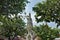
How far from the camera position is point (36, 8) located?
38438 millimetres

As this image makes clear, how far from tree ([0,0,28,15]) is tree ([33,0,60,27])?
9.65 meters

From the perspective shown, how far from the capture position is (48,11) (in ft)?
119

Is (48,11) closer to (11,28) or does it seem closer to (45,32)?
(45,32)

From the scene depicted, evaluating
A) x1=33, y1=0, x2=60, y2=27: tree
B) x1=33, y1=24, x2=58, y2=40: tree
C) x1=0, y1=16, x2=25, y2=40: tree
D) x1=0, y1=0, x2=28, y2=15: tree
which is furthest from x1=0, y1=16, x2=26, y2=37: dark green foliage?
x1=0, y1=0, x2=28, y2=15: tree

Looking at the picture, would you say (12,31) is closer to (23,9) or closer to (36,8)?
(36,8)

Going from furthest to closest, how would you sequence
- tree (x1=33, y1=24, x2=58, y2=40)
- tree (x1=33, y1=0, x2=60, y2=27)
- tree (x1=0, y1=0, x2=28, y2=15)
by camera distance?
1. tree (x1=33, y1=24, x2=58, y2=40)
2. tree (x1=33, y1=0, x2=60, y2=27)
3. tree (x1=0, y1=0, x2=28, y2=15)

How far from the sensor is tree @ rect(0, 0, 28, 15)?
2411cm

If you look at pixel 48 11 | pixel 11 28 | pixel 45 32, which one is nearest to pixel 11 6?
pixel 48 11

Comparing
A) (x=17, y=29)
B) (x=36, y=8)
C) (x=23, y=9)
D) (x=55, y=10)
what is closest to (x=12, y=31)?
(x=17, y=29)

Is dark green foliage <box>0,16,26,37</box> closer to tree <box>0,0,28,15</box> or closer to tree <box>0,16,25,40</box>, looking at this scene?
tree <box>0,16,25,40</box>

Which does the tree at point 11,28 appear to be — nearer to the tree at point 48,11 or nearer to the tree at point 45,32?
the tree at point 45,32

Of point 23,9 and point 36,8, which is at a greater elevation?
point 36,8

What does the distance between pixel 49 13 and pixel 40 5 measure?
8.85 feet

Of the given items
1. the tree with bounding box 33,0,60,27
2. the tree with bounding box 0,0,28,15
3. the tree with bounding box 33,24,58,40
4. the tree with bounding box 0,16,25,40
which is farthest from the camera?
the tree with bounding box 0,16,25,40
